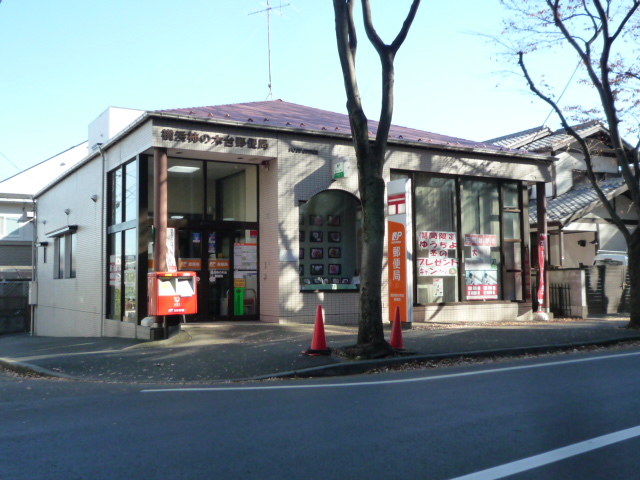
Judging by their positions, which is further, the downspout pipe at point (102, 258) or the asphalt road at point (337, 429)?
the downspout pipe at point (102, 258)

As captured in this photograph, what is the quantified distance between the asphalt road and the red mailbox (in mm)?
Result: 4362

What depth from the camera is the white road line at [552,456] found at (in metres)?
4.73

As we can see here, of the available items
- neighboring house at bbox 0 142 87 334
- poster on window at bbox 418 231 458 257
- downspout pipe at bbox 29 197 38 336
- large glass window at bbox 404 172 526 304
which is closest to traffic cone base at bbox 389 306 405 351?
large glass window at bbox 404 172 526 304

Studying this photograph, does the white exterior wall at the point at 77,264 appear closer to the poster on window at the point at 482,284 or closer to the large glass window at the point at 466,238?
the large glass window at the point at 466,238

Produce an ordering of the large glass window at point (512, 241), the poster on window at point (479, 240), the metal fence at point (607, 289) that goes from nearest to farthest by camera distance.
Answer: the poster on window at point (479, 240) < the large glass window at point (512, 241) < the metal fence at point (607, 289)

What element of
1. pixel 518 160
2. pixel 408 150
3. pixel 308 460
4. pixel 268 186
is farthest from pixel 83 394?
pixel 518 160

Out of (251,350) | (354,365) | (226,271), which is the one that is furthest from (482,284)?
(354,365)

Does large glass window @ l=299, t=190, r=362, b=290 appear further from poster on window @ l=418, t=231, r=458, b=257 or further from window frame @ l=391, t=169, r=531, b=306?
poster on window @ l=418, t=231, r=458, b=257

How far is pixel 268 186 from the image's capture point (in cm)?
1645

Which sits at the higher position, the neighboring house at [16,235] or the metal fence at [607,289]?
the neighboring house at [16,235]

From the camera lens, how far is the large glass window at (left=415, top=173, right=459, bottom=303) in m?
17.9

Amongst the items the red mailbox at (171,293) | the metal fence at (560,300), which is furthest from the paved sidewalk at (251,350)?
the metal fence at (560,300)

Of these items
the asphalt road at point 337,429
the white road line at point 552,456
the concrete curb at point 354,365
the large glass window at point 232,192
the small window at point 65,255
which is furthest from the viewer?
the small window at point 65,255

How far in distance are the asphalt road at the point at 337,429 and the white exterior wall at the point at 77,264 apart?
382 inches
